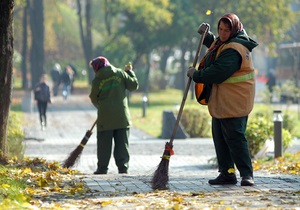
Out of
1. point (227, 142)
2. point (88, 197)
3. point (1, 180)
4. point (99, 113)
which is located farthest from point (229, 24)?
point (99, 113)

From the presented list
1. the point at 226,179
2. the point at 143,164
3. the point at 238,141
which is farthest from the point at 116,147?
the point at 238,141

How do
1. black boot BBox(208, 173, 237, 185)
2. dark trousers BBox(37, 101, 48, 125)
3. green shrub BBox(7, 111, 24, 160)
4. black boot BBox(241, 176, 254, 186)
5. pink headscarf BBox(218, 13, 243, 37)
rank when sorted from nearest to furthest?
pink headscarf BBox(218, 13, 243, 37) < black boot BBox(241, 176, 254, 186) < black boot BBox(208, 173, 237, 185) < green shrub BBox(7, 111, 24, 160) < dark trousers BBox(37, 101, 48, 125)

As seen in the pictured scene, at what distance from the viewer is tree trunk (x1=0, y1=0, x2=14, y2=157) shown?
11.4 metres

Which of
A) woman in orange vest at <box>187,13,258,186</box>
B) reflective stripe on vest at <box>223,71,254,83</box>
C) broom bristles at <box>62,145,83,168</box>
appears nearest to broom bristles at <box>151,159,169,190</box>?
woman in orange vest at <box>187,13,258,186</box>

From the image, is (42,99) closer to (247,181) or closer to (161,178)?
(161,178)

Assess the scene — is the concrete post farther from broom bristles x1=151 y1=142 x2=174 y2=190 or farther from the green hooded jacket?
broom bristles x1=151 y1=142 x2=174 y2=190

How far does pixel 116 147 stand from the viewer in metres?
13.3

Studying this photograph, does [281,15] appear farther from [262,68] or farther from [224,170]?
[262,68]

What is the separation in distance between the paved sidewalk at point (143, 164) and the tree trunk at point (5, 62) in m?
1.46

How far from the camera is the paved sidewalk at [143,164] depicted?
8602 millimetres

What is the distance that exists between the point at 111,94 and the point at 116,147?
757mm

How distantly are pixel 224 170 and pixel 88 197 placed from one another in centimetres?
163

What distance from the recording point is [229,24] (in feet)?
29.8

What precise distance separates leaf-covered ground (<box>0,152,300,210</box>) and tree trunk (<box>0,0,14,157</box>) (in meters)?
2.02
